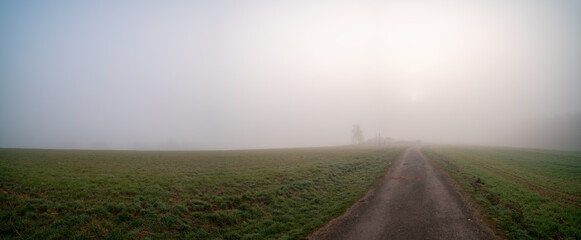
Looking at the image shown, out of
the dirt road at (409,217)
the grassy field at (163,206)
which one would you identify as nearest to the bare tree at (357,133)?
the dirt road at (409,217)

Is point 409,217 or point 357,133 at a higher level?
point 357,133

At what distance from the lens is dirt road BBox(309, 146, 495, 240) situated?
1020 cm

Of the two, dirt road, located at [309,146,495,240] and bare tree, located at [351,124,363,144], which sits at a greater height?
bare tree, located at [351,124,363,144]

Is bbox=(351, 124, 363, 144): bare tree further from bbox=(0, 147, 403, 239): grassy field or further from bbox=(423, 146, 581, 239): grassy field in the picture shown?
bbox=(0, 147, 403, 239): grassy field

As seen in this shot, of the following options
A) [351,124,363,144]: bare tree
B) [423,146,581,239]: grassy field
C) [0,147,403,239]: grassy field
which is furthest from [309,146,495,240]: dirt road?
[351,124,363,144]: bare tree

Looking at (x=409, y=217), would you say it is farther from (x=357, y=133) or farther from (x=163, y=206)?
(x=357, y=133)

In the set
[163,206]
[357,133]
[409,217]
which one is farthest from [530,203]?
[357,133]

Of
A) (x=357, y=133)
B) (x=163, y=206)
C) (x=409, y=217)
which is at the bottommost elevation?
(x=409, y=217)

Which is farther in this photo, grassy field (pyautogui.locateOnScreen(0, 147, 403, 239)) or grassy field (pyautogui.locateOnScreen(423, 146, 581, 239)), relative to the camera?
grassy field (pyautogui.locateOnScreen(423, 146, 581, 239))

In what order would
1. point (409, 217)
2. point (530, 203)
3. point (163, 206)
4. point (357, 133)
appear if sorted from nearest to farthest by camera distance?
point (409, 217) < point (163, 206) < point (530, 203) < point (357, 133)

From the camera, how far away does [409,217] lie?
39.8 feet

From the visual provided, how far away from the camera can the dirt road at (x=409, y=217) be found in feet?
33.4

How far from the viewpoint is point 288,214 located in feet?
45.0

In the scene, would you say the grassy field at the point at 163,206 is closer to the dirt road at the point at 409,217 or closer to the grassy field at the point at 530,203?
the dirt road at the point at 409,217
